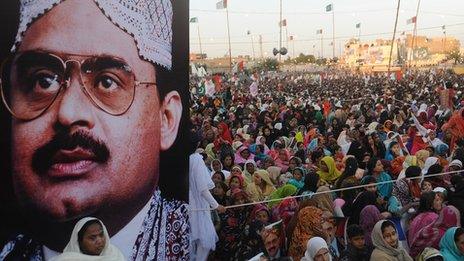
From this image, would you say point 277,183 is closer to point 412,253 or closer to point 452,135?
point 412,253

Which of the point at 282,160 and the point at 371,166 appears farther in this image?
the point at 282,160

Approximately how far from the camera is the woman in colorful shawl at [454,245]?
4137 millimetres

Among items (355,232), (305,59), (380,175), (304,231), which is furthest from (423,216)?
(305,59)

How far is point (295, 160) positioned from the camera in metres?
7.68

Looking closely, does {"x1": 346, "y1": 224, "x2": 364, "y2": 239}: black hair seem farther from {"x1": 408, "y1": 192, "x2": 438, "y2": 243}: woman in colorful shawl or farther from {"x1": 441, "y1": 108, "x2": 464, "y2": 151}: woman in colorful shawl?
{"x1": 441, "y1": 108, "x2": 464, "y2": 151}: woman in colorful shawl

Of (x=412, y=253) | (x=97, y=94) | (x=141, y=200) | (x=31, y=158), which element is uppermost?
(x=97, y=94)

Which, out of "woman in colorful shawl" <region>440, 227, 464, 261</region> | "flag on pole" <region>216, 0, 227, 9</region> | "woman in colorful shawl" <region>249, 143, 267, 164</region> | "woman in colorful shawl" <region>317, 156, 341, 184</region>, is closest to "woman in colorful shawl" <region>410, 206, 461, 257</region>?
"woman in colorful shawl" <region>440, 227, 464, 261</region>

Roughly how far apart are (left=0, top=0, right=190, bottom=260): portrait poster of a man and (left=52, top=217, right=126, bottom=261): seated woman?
0.05 meters

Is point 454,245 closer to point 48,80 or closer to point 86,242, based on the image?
point 86,242

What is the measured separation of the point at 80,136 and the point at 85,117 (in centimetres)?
10

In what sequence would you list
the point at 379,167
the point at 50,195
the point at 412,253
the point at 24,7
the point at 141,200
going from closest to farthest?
the point at 24,7 → the point at 50,195 → the point at 141,200 → the point at 412,253 → the point at 379,167

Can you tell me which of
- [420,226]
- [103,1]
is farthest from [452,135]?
[103,1]

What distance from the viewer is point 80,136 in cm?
274

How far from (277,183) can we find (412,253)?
8.74 ft
